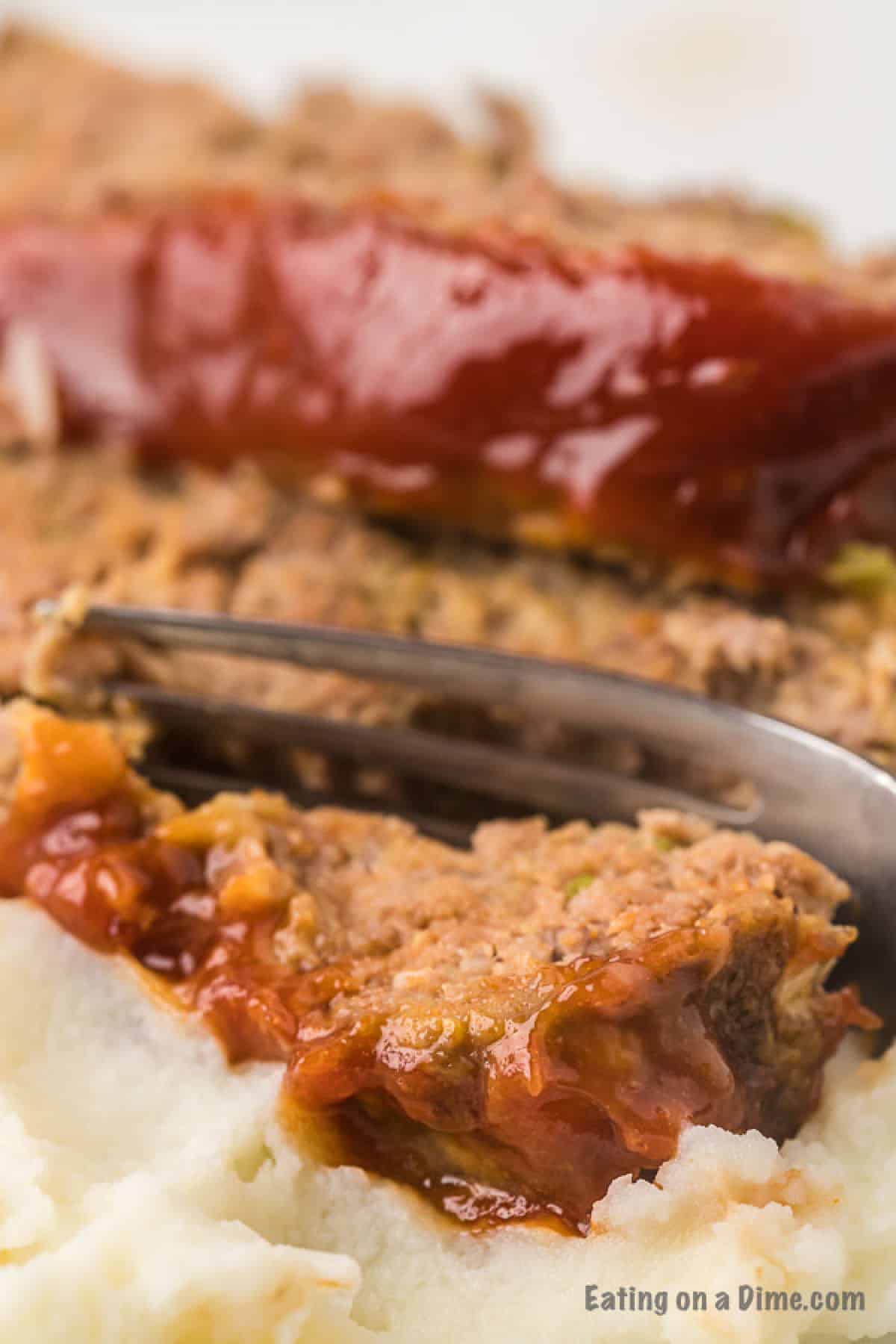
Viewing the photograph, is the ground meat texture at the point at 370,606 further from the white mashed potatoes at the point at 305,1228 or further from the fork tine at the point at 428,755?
the white mashed potatoes at the point at 305,1228

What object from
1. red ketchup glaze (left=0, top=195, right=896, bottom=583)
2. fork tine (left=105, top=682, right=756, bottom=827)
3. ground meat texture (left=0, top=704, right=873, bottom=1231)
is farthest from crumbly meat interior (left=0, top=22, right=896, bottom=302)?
ground meat texture (left=0, top=704, right=873, bottom=1231)

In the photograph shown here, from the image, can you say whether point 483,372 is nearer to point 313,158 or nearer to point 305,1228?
point 313,158

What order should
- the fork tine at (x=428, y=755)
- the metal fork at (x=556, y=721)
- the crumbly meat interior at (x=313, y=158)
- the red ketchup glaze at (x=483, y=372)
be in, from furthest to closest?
the crumbly meat interior at (x=313, y=158) < the red ketchup glaze at (x=483, y=372) < the fork tine at (x=428, y=755) < the metal fork at (x=556, y=721)

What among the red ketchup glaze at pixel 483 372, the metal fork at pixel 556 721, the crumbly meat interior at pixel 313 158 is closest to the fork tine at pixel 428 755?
the metal fork at pixel 556 721

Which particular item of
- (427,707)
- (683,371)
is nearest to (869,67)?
(683,371)

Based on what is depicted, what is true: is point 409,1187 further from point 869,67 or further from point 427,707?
point 869,67

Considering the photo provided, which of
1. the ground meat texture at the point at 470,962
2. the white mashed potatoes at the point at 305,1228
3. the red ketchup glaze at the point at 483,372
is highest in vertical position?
the red ketchup glaze at the point at 483,372

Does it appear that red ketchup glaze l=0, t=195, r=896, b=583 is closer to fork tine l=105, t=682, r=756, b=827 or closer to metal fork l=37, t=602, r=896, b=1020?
metal fork l=37, t=602, r=896, b=1020
